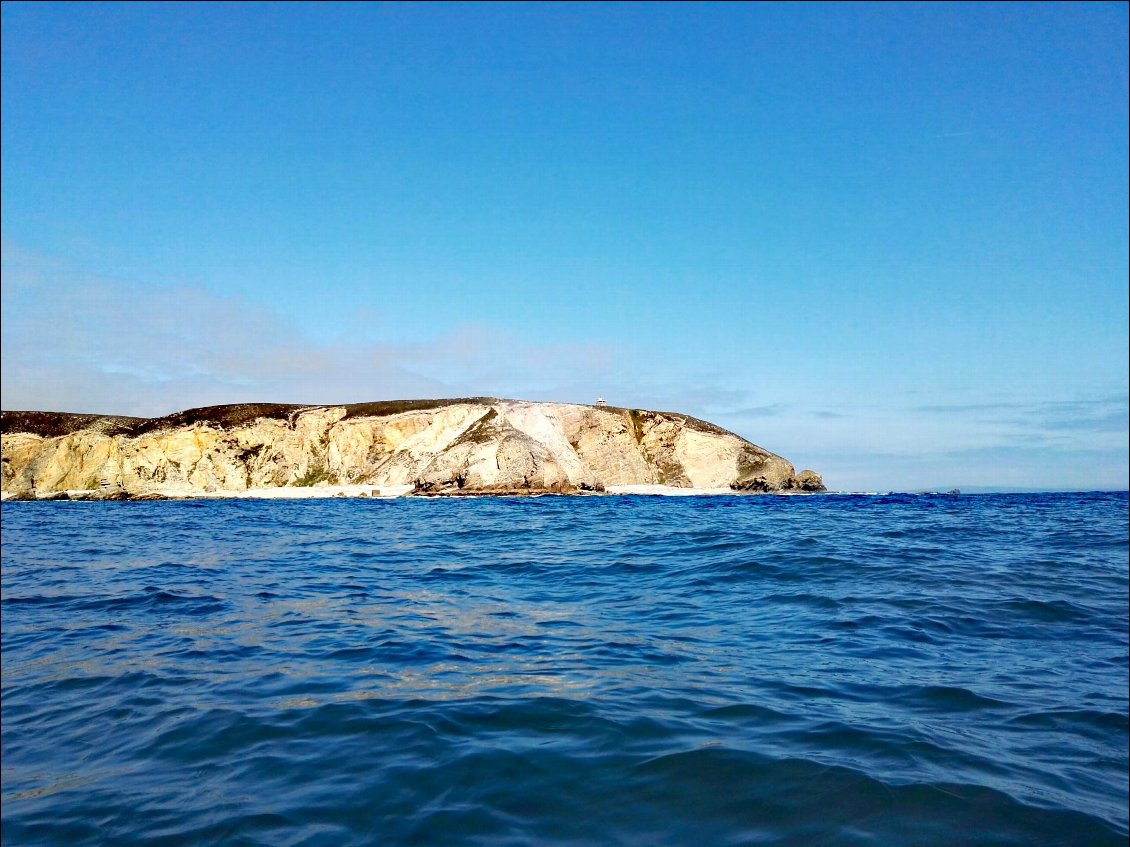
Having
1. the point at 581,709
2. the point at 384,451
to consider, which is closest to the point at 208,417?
the point at 384,451

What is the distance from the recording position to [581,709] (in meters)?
6.00

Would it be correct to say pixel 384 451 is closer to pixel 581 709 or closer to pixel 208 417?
pixel 208 417

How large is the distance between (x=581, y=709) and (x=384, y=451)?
8493 cm

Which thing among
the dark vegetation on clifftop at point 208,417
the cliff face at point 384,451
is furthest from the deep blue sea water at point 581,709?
the dark vegetation on clifftop at point 208,417

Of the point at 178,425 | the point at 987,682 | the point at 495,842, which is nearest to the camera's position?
the point at 495,842

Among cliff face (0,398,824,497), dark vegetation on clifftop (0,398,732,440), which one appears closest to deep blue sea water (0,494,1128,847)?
cliff face (0,398,824,497)

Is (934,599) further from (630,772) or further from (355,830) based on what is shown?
(355,830)

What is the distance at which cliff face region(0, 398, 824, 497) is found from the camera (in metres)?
81.4

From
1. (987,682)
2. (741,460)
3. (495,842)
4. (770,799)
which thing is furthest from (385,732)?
(741,460)

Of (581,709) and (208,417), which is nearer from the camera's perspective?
(581,709)

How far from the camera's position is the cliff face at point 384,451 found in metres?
81.4

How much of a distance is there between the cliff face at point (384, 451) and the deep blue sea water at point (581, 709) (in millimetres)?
69418

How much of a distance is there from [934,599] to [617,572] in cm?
601

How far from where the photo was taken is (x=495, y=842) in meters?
3.98
